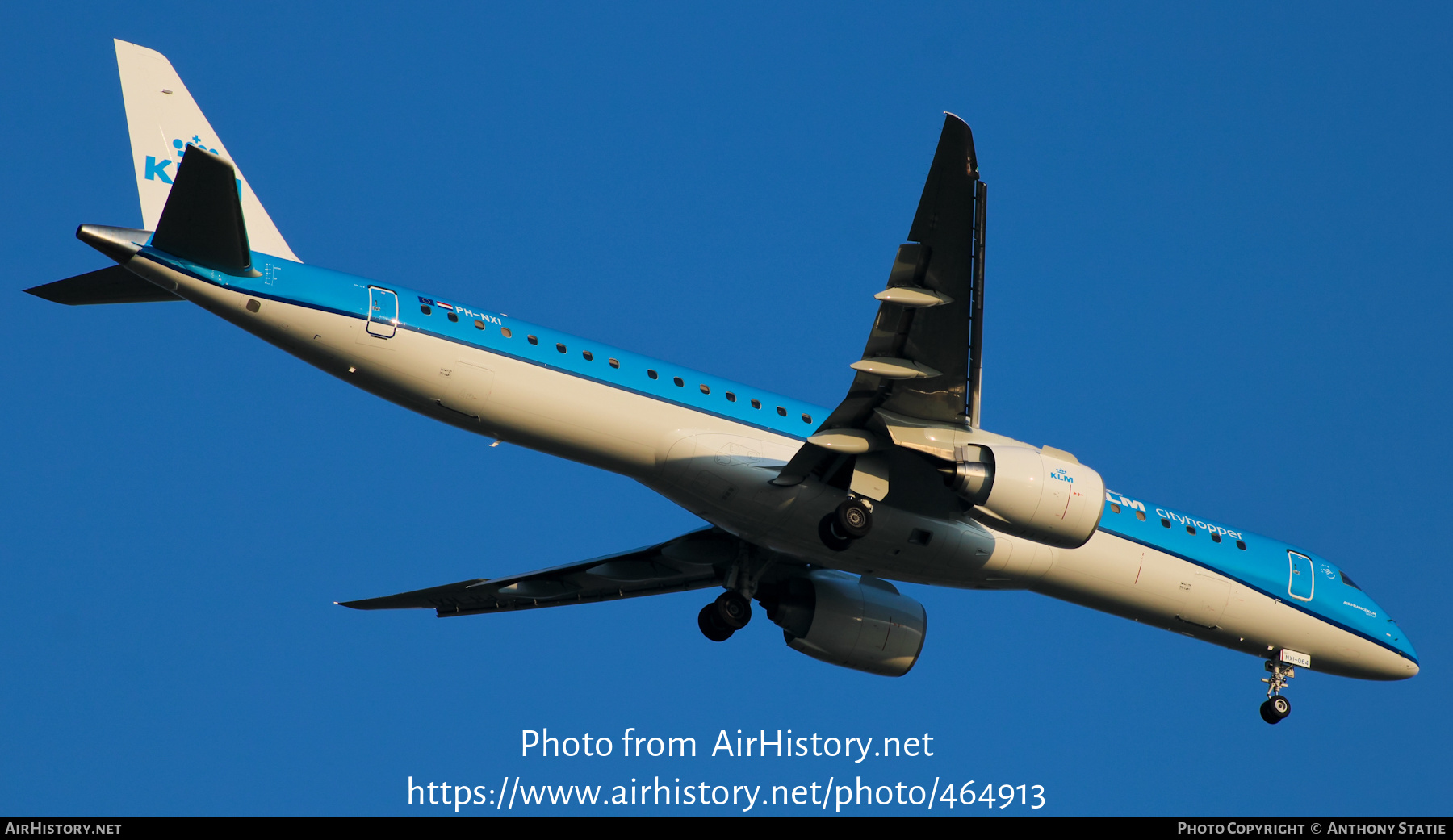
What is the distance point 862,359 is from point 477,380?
5.60 metres

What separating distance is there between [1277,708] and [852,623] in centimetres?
804

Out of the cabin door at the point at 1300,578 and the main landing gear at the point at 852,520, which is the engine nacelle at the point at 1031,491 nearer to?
the main landing gear at the point at 852,520

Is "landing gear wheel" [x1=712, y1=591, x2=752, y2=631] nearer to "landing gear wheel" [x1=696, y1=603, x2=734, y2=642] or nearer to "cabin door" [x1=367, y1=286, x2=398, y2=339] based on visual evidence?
"landing gear wheel" [x1=696, y1=603, x2=734, y2=642]

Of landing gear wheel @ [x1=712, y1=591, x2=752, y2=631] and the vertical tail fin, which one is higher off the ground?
the vertical tail fin

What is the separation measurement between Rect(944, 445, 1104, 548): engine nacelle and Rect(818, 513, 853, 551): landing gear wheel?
6.28ft

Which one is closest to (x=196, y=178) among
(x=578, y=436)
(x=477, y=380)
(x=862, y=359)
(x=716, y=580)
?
(x=477, y=380)

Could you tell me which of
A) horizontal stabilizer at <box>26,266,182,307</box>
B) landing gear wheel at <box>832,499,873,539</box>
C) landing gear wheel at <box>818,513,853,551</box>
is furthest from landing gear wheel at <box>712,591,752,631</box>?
horizontal stabilizer at <box>26,266,182,307</box>

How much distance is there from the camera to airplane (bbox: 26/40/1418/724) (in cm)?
1875

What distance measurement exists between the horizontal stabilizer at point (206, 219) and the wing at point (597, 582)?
28.1 ft

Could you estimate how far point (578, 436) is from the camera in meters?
21.1

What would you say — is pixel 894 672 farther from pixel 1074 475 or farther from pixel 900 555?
pixel 1074 475

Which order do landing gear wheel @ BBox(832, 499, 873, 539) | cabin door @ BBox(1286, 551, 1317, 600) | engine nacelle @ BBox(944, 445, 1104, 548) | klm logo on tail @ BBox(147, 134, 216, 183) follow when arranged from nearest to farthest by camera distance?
klm logo on tail @ BBox(147, 134, 216, 183), engine nacelle @ BBox(944, 445, 1104, 548), landing gear wheel @ BBox(832, 499, 873, 539), cabin door @ BBox(1286, 551, 1317, 600)
